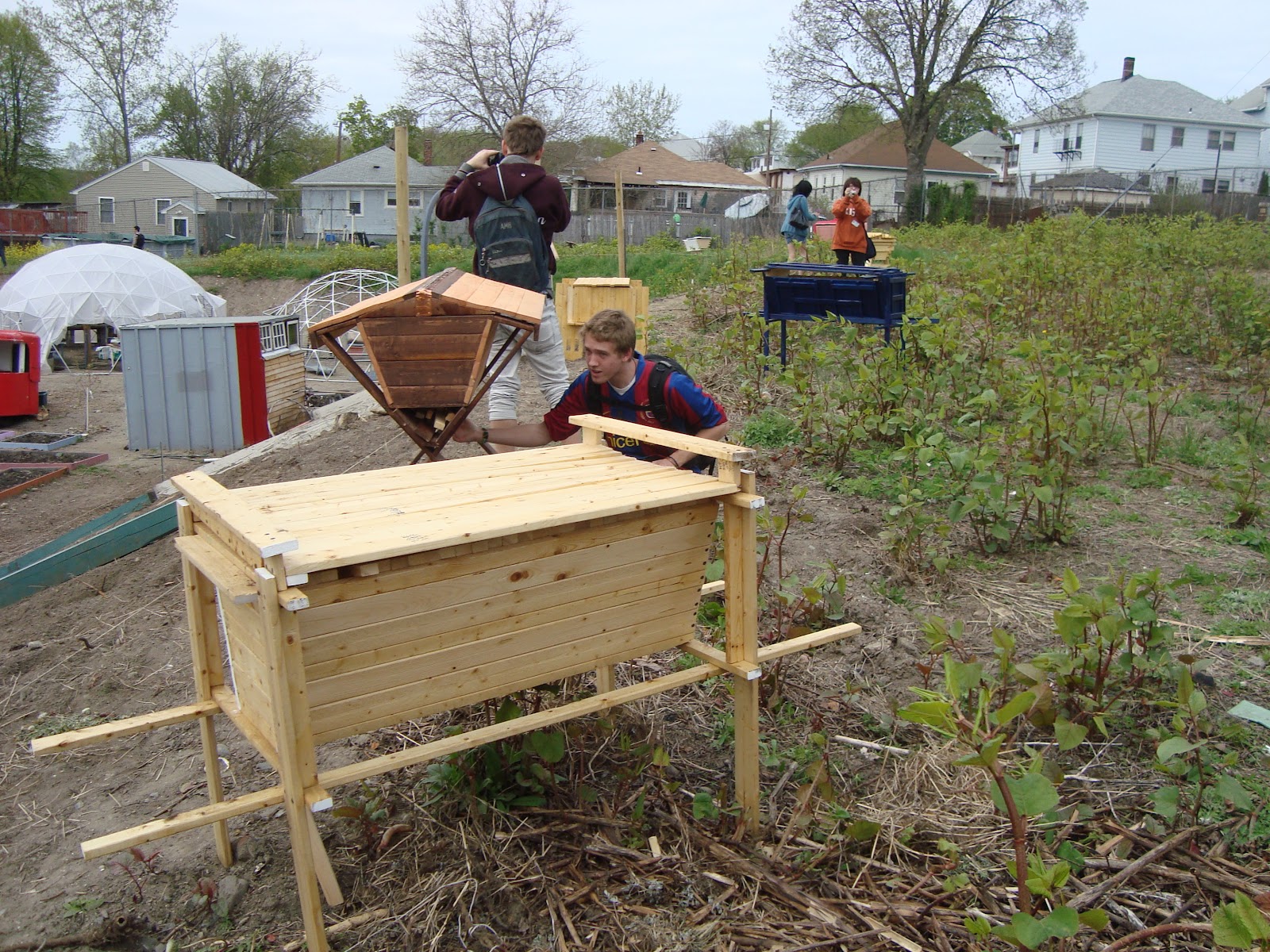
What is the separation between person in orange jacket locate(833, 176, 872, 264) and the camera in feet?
36.8

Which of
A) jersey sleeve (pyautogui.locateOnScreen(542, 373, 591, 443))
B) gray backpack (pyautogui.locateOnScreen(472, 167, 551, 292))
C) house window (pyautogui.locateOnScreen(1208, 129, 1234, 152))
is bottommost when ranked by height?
jersey sleeve (pyautogui.locateOnScreen(542, 373, 591, 443))

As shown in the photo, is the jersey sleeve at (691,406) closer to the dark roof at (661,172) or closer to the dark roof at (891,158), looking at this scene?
the dark roof at (661,172)

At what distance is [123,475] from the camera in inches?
412

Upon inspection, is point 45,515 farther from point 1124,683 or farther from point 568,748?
point 1124,683

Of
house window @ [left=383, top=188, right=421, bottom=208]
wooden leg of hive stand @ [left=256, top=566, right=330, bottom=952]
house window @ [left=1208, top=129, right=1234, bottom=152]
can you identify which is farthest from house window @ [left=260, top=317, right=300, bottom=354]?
house window @ [left=1208, top=129, right=1234, bottom=152]

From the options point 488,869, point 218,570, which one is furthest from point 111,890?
point 218,570

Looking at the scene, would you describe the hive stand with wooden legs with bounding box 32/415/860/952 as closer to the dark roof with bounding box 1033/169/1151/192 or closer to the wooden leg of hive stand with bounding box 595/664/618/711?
the wooden leg of hive stand with bounding box 595/664/618/711

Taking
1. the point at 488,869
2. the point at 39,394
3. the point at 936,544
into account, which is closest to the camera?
the point at 488,869

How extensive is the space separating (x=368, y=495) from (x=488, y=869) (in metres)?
1.13

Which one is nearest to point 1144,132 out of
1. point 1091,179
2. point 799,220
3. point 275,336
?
point 1091,179

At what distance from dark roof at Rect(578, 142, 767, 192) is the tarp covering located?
30427 mm

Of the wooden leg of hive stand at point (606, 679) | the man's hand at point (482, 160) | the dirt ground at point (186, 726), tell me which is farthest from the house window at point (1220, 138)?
the wooden leg of hive stand at point (606, 679)

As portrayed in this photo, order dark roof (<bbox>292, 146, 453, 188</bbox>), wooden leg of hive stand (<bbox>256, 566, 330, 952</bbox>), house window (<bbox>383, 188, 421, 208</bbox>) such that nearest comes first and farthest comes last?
wooden leg of hive stand (<bbox>256, 566, 330, 952</bbox>) < house window (<bbox>383, 188, 421, 208</bbox>) < dark roof (<bbox>292, 146, 453, 188</bbox>)

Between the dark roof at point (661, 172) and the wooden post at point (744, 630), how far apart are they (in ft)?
165
